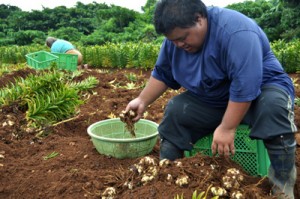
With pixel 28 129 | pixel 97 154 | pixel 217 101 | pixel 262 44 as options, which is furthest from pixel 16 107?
pixel 262 44

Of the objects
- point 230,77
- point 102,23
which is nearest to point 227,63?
point 230,77

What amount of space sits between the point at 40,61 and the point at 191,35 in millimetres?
6185

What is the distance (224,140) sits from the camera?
211 centimetres

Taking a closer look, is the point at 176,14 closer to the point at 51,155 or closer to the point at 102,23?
the point at 51,155

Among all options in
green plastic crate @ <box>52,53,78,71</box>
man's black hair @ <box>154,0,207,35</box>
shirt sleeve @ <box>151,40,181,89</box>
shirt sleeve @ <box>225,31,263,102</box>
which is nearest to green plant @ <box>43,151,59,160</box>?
shirt sleeve @ <box>151,40,181,89</box>

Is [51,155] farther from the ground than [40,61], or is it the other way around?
[51,155]

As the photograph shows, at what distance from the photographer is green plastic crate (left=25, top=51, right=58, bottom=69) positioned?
7.07 meters

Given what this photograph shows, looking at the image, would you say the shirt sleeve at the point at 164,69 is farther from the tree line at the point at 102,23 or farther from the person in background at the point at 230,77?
the tree line at the point at 102,23

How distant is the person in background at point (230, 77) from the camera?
200cm

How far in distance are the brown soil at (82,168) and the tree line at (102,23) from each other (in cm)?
749

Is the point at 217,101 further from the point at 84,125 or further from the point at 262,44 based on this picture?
the point at 84,125

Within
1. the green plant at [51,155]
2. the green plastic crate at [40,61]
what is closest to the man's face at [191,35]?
the green plant at [51,155]

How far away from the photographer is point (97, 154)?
127 inches

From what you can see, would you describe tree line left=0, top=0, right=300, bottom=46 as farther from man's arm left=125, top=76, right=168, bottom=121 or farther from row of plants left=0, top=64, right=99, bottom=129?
man's arm left=125, top=76, right=168, bottom=121
